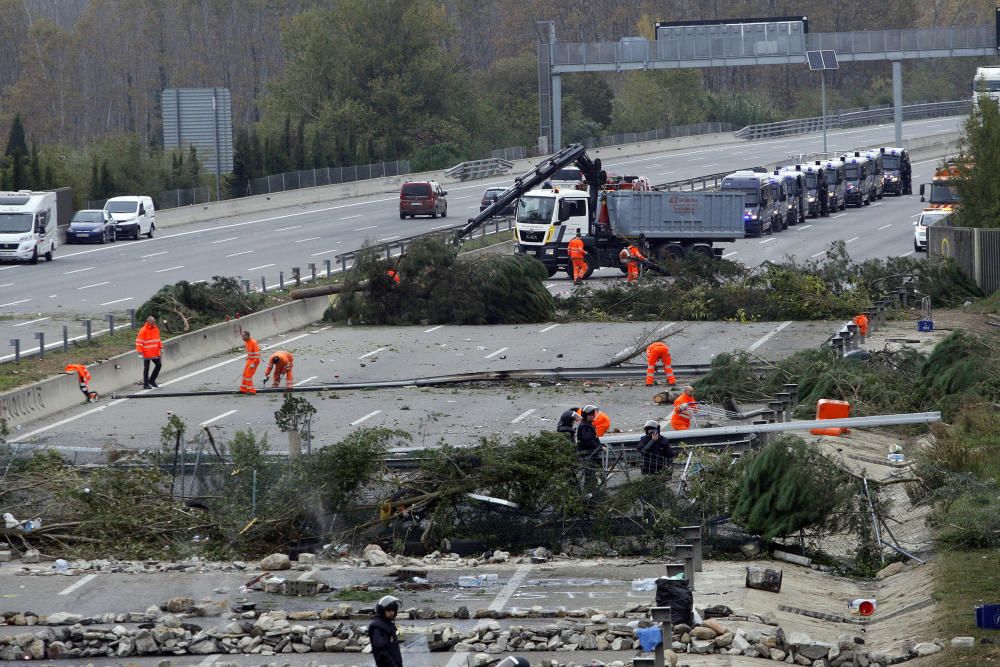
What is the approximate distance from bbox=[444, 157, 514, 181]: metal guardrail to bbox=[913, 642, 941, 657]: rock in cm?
7158

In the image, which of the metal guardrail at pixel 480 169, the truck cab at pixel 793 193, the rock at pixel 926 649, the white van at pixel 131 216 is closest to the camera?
the rock at pixel 926 649

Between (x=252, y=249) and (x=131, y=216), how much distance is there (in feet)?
23.5

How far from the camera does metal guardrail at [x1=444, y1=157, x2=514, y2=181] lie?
84750mm

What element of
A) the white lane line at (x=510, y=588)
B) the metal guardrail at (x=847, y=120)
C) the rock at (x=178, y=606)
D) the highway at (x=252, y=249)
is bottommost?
the white lane line at (x=510, y=588)

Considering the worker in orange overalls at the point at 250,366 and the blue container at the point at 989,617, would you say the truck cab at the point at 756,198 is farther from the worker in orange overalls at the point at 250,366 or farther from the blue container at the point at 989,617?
the blue container at the point at 989,617

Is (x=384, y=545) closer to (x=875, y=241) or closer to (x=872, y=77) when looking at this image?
(x=875, y=241)

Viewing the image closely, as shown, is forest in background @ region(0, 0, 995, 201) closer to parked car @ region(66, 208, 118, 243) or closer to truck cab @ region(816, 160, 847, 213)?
parked car @ region(66, 208, 118, 243)

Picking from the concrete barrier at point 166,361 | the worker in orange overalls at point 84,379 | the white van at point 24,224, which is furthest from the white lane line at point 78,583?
the white van at point 24,224

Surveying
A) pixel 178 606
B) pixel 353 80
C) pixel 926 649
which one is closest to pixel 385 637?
pixel 178 606

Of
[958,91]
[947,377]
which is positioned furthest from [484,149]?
[947,377]

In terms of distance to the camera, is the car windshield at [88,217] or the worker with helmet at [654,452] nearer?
the worker with helmet at [654,452]

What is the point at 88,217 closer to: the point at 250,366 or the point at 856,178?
the point at 250,366

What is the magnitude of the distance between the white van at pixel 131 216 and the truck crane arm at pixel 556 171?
15489mm

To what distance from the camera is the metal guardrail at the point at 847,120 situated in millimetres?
108200
